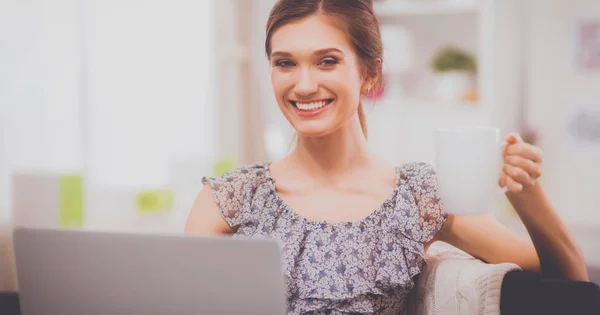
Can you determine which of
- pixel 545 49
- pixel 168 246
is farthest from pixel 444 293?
pixel 545 49

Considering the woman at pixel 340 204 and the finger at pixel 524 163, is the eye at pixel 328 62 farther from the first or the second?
the finger at pixel 524 163

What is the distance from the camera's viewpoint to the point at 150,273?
→ 996 millimetres

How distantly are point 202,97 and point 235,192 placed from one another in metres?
2.76

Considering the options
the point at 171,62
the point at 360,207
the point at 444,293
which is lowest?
the point at 444,293

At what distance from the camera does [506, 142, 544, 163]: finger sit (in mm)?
1198

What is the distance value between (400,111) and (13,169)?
2.41 metres

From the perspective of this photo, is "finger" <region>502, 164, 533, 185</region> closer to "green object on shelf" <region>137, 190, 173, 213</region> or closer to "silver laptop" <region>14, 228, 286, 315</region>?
"silver laptop" <region>14, 228, 286, 315</region>

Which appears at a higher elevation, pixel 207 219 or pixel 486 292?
pixel 207 219

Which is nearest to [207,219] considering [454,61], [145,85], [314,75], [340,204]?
[340,204]

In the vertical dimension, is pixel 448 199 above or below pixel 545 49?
below

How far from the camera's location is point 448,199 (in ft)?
3.94

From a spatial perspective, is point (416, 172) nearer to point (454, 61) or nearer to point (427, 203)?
point (427, 203)

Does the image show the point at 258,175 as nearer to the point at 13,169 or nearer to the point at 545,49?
the point at 13,169

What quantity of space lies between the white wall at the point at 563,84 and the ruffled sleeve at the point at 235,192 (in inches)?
123
